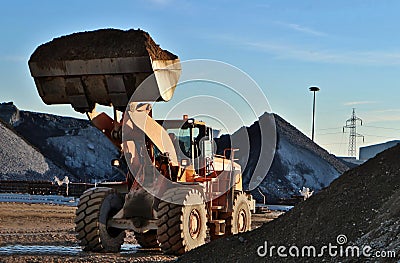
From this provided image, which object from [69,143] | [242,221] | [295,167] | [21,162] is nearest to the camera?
[242,221]

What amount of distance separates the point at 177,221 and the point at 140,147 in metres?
1.81

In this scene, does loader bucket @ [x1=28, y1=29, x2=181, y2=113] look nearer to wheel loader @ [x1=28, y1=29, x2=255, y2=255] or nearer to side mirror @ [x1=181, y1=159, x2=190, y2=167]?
wheel loader @ [x1=28, y1=29, x2=255, y2=255]

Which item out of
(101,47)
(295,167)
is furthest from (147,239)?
(295,167)

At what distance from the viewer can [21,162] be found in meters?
59.5

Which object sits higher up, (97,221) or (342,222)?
(342,222)

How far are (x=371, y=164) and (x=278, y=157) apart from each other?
2088 inches

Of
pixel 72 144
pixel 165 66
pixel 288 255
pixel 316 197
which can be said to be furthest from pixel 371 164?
pixel 72 144

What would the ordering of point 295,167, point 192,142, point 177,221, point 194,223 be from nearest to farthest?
point 177,221
point 194,223
point 192,142
point 295,167

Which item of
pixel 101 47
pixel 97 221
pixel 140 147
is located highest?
pixel 101 47

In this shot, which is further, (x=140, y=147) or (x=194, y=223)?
(x=140, y=147)

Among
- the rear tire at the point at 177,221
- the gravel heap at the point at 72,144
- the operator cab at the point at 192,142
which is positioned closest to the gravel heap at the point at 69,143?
the gravel heap at the point at 72,144

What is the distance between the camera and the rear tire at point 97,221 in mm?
13883

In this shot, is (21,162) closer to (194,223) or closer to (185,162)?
(185,162)

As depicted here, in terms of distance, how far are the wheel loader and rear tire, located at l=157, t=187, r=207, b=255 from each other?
0.06 ft
